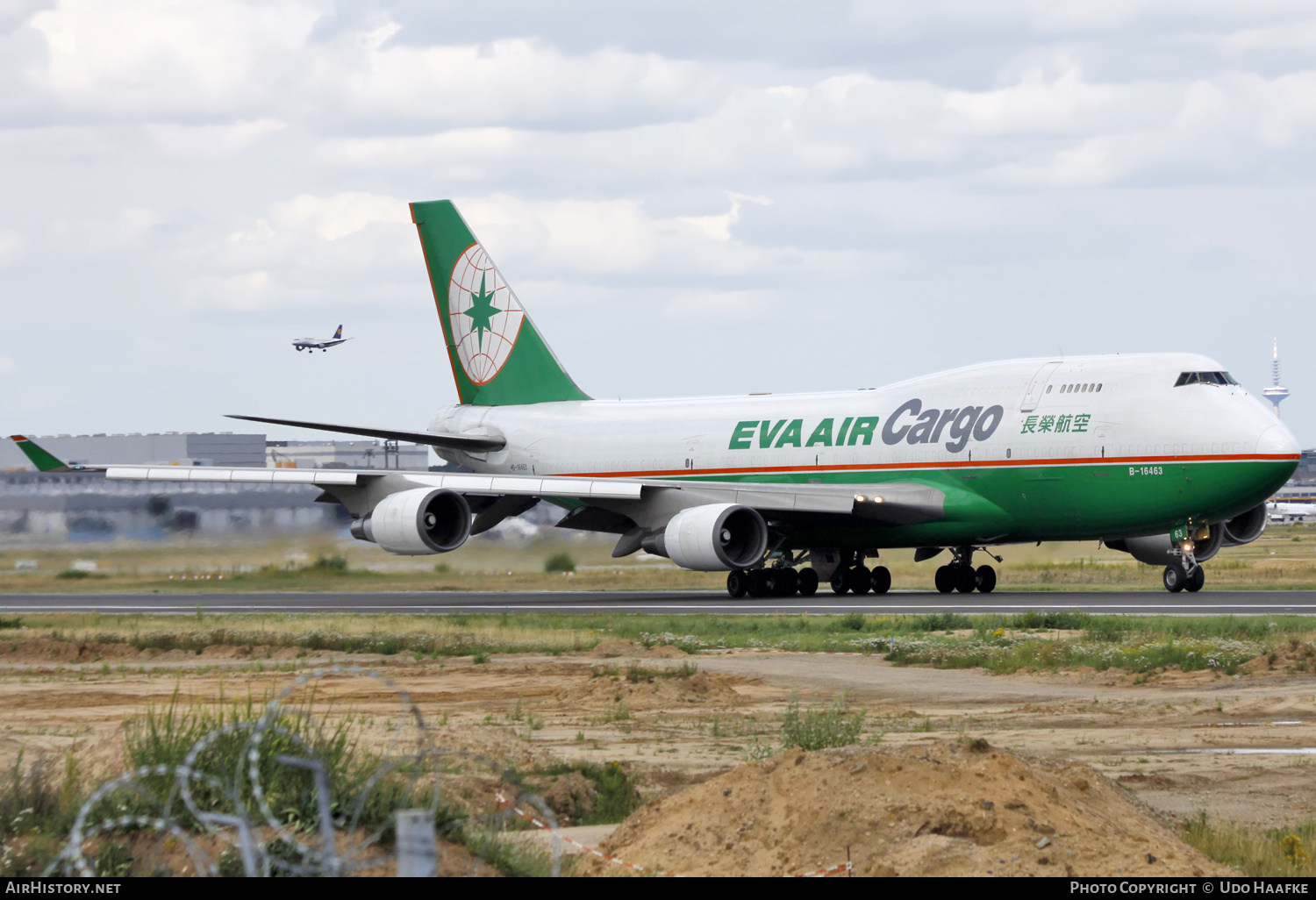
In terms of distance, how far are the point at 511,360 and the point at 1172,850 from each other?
3641 centimetres

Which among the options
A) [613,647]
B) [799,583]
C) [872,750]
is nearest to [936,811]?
[872,750]

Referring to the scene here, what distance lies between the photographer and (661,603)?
3491 centimetres

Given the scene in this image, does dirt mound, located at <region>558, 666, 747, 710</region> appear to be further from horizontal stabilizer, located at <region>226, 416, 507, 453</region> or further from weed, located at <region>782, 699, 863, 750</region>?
horizontal stabilizer, located at <region>226, 416, 507, 453</region>

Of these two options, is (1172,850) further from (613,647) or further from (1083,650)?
(613,647)

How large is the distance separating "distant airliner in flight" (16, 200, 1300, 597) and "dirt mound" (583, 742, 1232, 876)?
21915 millimetres

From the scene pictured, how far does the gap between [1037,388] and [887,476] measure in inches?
153

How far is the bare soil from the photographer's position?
8898 mm

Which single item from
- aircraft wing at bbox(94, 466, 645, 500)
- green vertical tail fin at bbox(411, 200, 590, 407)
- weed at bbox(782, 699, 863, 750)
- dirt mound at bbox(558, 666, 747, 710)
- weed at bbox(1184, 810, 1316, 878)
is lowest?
weed at bbox(1184, 810, 1316, 878)

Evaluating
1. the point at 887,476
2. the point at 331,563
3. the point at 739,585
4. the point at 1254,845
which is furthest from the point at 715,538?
the point at 1254,845

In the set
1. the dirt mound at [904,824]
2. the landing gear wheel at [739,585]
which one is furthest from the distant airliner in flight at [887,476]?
the dirt mound at [904,824]

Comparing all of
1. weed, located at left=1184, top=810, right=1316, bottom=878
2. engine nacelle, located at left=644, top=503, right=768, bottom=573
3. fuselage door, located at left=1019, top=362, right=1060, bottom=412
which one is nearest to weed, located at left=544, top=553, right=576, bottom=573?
engine nacelle, located at left=644, top=503, right=768, bottom=573

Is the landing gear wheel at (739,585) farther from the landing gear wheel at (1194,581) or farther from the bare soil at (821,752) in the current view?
the bare soil at (821,752)

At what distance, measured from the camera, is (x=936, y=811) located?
29.5 feet

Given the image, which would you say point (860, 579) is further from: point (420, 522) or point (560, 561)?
point (420, 522)
